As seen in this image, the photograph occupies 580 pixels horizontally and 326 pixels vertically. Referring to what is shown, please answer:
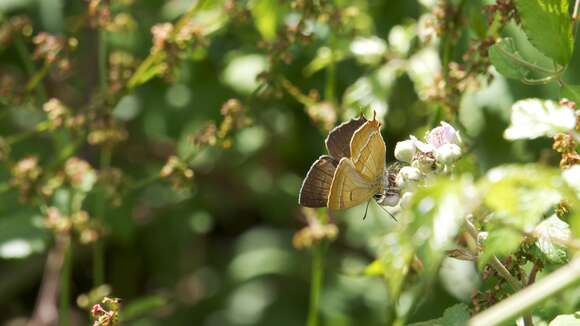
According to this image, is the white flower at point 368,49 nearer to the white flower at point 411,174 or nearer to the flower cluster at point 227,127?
the flower cluster at point 227,127

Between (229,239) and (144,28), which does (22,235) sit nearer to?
(144,28)

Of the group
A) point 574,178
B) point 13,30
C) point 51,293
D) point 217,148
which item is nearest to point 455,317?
point 574,178

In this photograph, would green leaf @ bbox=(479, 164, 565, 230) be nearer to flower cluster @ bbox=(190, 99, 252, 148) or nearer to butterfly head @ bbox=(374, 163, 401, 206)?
butterfly head @ bbox=(374, 163, 401, 206)

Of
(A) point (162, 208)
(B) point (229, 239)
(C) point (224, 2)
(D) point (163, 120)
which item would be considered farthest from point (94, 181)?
(B) point (229, 239)

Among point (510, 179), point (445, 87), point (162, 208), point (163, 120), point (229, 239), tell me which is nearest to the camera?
point (510, 179)

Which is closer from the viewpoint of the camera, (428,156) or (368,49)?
(428,156)

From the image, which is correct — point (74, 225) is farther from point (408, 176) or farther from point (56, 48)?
point (408, 176)
